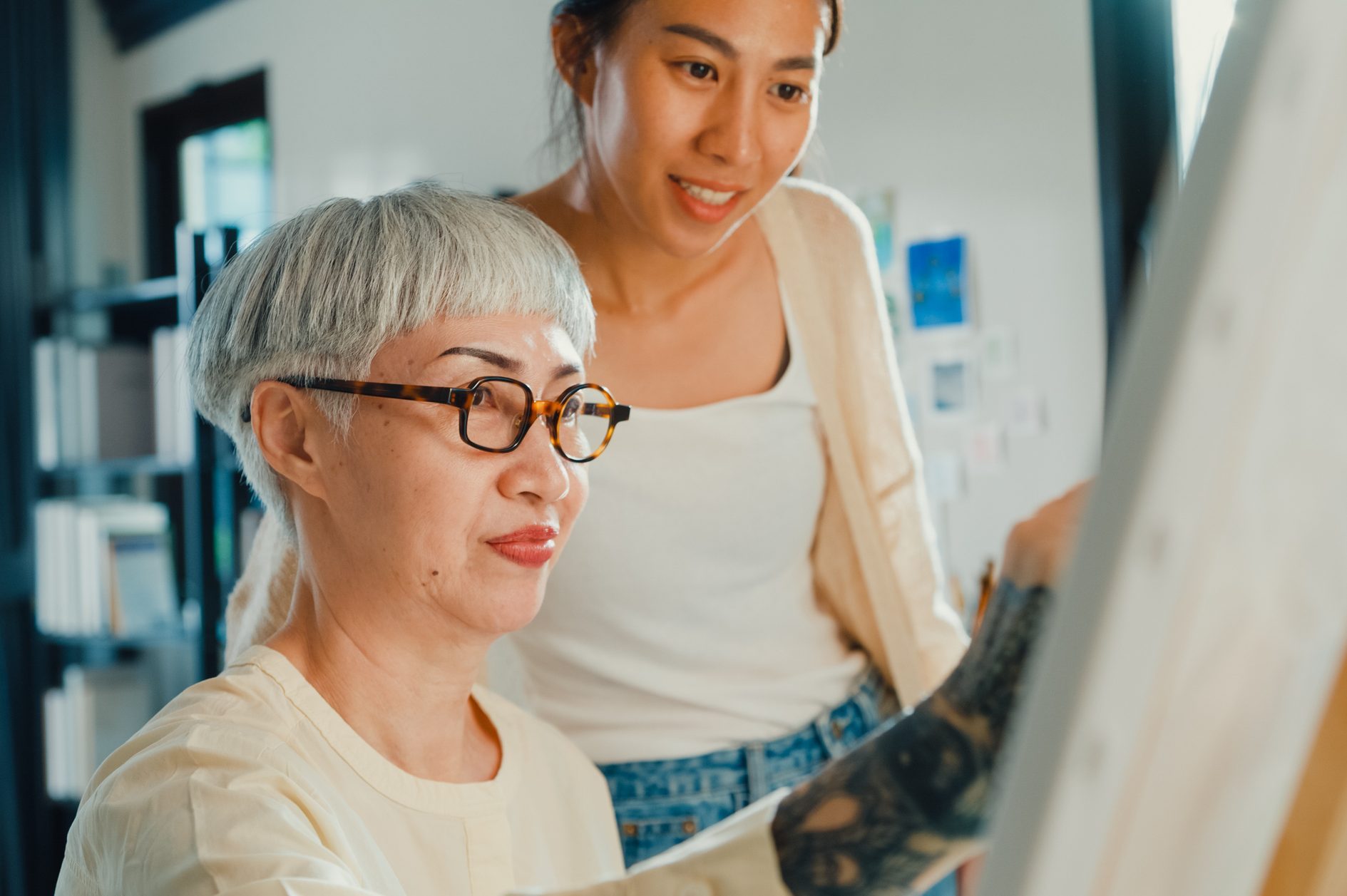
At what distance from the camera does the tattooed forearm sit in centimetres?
46

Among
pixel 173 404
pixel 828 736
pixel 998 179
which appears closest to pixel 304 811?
pixel 828 736

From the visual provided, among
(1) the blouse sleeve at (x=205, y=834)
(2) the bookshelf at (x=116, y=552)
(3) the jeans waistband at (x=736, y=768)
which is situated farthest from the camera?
(2) the bookshelf at (x=116, y=552)

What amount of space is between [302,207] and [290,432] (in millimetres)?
1893

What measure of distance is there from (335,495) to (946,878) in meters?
0.76

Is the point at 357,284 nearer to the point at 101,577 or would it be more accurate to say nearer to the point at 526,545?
the point at 526,545

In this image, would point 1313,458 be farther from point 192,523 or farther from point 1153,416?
point 192,523

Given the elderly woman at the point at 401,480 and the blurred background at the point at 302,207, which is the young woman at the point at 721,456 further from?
the blurred background at the point at 302,207

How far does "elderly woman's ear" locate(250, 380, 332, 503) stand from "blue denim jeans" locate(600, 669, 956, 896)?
464 millimetres

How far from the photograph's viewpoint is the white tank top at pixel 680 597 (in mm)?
1333

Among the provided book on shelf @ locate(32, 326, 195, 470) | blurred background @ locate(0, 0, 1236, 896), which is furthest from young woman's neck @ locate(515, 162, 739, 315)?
book on shelf @ locate(32, 326, 195, 470)

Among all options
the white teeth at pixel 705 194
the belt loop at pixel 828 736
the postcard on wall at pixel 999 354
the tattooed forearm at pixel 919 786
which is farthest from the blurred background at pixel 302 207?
the tattooed forearm at pixel 919 786

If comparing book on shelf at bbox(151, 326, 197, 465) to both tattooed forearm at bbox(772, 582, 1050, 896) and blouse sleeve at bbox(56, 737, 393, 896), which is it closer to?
blouse sleeve at bbox(56, 737, 393, 896)

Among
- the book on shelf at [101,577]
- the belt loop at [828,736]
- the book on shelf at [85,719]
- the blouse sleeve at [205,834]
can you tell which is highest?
the blouse sleeve at [205,834]

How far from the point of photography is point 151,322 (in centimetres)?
495
